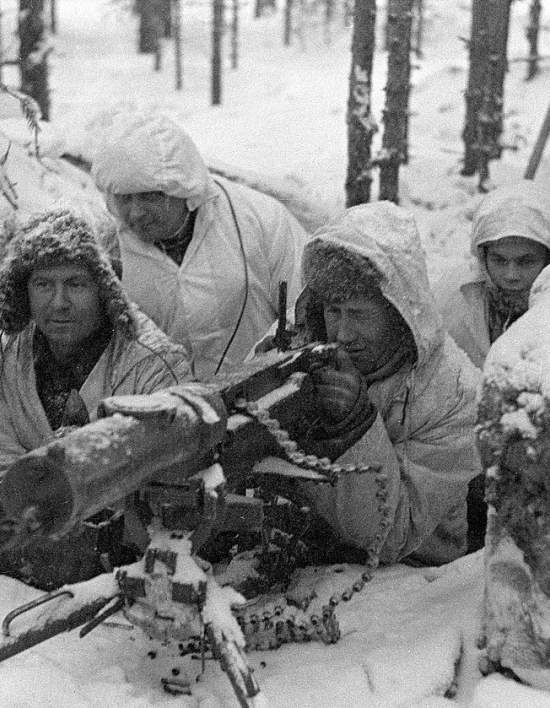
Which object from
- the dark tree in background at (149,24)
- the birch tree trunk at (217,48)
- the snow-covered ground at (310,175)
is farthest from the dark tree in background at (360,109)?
the dark tree in background at (149,24)

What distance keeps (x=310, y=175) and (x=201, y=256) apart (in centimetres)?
1246

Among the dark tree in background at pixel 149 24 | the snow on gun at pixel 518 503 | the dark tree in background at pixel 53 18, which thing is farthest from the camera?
the dark tree in background at pixel 53 18

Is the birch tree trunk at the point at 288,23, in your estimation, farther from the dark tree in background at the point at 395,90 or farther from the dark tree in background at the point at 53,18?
the dark tree in background at the point at 395,90

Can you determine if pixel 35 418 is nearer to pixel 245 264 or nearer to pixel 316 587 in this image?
pixel 316 587

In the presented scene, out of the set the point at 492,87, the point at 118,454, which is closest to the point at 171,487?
the point at 118,454

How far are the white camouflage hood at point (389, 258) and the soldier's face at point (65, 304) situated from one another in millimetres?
720

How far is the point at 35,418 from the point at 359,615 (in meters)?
1.23

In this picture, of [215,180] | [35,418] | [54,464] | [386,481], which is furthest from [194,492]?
[215,180]

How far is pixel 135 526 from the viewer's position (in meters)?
2.14

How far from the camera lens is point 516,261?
14.4ft

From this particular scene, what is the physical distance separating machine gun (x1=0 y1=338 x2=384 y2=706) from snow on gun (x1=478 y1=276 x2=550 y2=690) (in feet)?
1.34

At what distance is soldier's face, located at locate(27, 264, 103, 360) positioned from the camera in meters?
3.21

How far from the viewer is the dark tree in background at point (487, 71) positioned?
13.0 metres

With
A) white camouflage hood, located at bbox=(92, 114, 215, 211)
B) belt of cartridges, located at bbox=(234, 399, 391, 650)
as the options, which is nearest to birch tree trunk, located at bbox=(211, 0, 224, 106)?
white camouflage hood, located at bbox=(92, 114, 215, 211)
